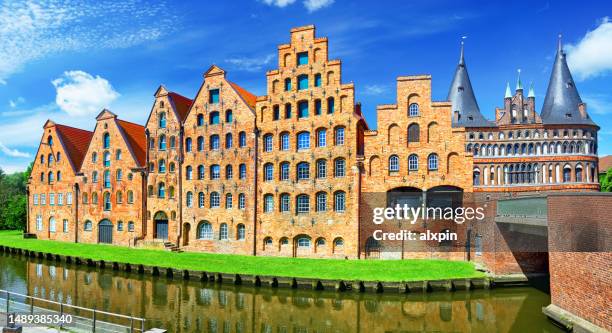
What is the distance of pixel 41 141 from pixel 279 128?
1151 inches

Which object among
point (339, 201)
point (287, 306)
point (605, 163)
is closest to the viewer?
point (287, 306)

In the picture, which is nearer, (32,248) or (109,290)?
(109,290)

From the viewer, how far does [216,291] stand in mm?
20719

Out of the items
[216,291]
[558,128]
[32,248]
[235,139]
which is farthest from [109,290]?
[558,128]

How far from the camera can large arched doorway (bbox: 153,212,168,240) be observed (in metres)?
32.9

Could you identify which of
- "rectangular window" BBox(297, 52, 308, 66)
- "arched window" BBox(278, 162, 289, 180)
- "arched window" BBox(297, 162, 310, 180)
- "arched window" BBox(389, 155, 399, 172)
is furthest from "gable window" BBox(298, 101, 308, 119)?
"arched window" BBox(389, 155, 399, 172)

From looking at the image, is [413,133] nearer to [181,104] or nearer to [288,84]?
[288,84]

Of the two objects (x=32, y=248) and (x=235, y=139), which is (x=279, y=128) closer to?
(x=235, y=139)

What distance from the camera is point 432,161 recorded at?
25.4m

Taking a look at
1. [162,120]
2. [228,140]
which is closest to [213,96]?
[228,140]

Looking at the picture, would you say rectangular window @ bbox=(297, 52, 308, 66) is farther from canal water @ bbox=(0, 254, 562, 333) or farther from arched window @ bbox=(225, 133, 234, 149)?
canal water @ bbox=(0, 254, 562, 333)

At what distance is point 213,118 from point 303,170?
9.20 m

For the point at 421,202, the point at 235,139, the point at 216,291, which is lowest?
the point at 216,291

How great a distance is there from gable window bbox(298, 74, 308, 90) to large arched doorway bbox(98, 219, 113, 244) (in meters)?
22.1
